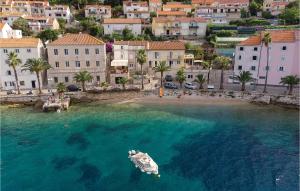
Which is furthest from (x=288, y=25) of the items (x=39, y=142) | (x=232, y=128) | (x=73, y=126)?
(x=39, y=142)

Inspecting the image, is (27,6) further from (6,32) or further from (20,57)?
(20,57)

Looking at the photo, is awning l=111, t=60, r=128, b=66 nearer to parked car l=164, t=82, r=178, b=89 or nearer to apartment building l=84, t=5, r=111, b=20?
parked car l=164, t=82, r=178, b=89

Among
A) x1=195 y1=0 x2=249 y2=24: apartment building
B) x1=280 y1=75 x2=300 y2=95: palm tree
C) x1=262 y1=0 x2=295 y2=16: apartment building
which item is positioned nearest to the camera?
x1=280 y1=75 x2=300 y2=95: palm tree

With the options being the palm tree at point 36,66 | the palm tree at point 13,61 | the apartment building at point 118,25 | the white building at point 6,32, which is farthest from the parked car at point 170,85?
the apartment building at point 118,25

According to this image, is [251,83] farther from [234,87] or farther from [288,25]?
[288,25]

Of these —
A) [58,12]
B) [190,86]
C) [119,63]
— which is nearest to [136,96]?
[119,63]

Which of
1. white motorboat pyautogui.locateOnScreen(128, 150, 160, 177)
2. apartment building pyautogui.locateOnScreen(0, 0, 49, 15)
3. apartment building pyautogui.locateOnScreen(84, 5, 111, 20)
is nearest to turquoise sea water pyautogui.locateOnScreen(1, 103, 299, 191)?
white motorboat pyautogui.locateOnScreen(128, 150, 160, 177)
